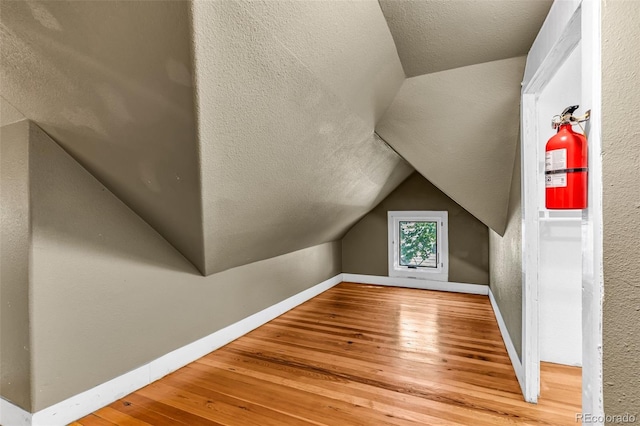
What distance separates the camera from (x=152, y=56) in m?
1.12

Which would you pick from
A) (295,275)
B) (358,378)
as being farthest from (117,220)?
(295,275)

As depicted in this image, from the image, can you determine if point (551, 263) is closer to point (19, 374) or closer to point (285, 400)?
point (285, 400)

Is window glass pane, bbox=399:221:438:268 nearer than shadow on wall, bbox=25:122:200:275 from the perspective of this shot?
No

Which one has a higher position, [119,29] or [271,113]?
[119,29]

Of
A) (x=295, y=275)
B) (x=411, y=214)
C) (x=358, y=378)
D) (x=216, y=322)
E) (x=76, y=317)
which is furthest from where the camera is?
(x=411, y=214)

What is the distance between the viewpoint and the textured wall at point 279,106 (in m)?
1.21

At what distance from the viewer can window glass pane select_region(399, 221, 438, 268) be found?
4664mm

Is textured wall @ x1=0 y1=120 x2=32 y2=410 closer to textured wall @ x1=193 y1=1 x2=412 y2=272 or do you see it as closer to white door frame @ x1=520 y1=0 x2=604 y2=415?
textured wall @ x1=193 y1=1 x2=412 y2=272

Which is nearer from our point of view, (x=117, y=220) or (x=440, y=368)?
(x=117, y=220)

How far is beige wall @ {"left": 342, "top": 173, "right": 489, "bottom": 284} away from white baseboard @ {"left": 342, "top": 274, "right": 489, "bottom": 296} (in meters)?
0.07

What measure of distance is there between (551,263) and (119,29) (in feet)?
9.34

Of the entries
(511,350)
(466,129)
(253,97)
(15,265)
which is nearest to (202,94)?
(253,97)

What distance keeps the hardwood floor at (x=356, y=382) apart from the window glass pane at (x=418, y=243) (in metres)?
1.49

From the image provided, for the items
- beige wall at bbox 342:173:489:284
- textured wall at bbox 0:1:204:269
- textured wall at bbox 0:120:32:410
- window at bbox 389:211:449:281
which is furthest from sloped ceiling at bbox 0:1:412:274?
window at bbox 389:211:449:281
